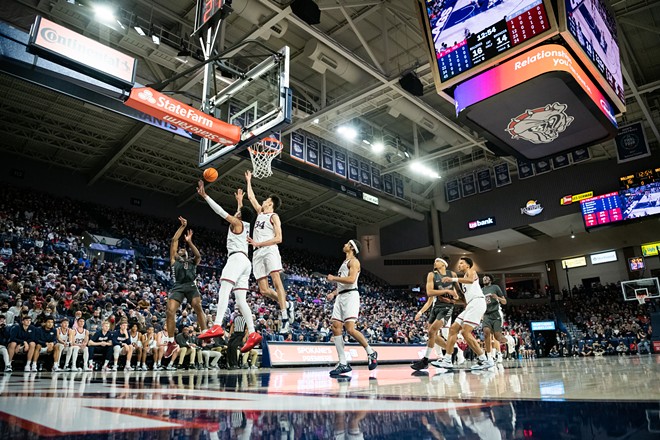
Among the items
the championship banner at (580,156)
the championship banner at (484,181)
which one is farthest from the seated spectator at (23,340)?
the championship banner at (580,156)

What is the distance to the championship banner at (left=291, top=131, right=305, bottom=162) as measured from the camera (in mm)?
17195

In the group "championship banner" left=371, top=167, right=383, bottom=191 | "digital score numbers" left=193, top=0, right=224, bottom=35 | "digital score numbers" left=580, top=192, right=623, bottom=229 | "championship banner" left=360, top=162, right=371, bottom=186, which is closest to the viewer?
"digital score numbers" left=193, top=0, right=224, bottom=35

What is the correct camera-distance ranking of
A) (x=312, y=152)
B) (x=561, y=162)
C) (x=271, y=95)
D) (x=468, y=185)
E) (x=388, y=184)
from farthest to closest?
(x=388, y=184)
(x=468, y=185)
(x=561, y=162)
(x=312, y=152)
(x=271, y=95)

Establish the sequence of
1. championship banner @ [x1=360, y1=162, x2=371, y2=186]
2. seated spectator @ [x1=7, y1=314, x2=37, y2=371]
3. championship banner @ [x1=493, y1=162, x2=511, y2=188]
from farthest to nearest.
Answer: championship banner @ [x1=493, y1=162, x2=511, y2=188] → championship banner @ [x1=360, y1=162, x2=371, y2=186] → seated spectator @ [x1=7, y1=314, x2=37, y2=371]

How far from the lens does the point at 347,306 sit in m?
5.55

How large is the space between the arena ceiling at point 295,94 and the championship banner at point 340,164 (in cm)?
106

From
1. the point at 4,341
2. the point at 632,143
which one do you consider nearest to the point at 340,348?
the point at 4,341

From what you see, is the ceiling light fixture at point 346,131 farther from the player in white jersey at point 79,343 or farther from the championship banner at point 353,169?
the player in white jersey at point 79,343

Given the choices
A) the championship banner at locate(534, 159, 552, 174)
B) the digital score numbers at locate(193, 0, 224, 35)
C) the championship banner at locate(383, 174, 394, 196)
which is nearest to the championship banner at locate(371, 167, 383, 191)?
the championship banner at locate(383, 174, 394, 196)

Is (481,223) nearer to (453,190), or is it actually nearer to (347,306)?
(453,190)

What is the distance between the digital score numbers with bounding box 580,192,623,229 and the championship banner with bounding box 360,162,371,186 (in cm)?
1040

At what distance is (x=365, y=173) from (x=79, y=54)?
15.4 metres

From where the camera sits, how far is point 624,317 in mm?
22109

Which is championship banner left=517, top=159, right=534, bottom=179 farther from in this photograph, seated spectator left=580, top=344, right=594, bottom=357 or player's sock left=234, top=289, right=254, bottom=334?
player's sock left=234, top=289, right=254, bottom=334
